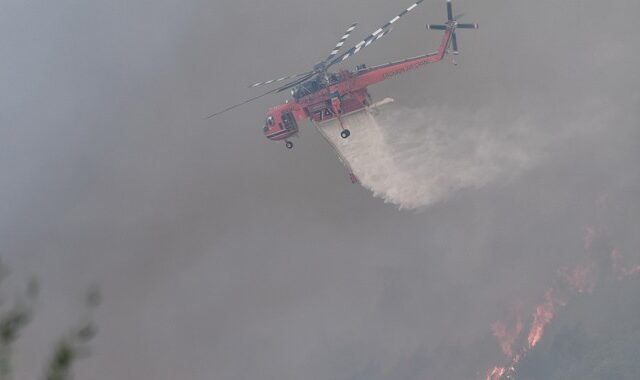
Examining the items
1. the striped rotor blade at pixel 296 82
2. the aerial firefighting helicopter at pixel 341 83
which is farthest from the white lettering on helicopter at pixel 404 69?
the striped rotor blade at pixel 296 82

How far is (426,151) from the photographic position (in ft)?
285

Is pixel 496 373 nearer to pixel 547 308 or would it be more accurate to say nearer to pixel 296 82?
pixel 547 308

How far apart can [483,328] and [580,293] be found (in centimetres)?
1668

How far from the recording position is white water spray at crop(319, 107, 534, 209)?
262ft

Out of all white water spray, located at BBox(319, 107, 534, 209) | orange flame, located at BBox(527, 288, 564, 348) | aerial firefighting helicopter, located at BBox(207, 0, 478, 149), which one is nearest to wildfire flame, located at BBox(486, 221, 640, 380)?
orange flame, located at BBox(527, 288, 564, 348)

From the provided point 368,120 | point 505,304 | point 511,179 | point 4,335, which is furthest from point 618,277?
point 4,335

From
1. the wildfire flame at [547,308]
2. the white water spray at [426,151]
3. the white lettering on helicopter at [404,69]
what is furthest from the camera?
the wildfire flame at [547,308]

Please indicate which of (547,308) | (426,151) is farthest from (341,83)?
(547,308)

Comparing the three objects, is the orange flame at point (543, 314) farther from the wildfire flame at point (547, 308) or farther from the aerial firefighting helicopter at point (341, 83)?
the aerial firefighting helicopter at point (341, 83)

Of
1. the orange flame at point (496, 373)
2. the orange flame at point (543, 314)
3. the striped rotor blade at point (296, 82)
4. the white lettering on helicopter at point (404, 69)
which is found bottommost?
the orange flame at point (496, 373)

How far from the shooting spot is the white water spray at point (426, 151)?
80.0m

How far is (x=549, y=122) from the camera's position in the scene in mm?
97375

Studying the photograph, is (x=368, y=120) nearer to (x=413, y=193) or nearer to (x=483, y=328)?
(x=413, y=193)

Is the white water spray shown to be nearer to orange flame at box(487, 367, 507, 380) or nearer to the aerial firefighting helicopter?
the aerial firefighting helicopter
